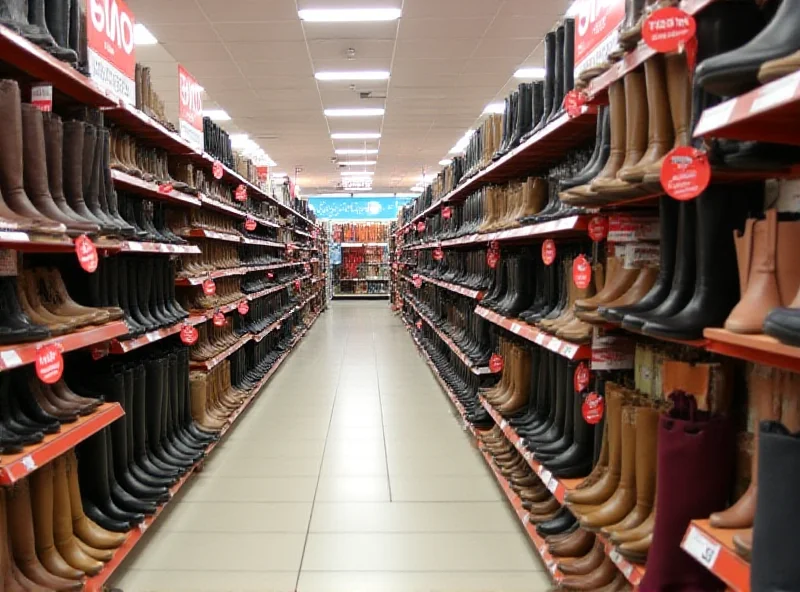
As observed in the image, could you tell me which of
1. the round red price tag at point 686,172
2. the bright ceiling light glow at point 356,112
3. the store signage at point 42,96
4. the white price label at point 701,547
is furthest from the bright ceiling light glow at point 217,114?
the white price label at point 701,547

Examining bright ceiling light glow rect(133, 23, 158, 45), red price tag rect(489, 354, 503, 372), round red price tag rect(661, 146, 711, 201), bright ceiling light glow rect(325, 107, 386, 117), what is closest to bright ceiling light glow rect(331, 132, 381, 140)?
bright ceiling light glow rect(325, 107, 386, 117)

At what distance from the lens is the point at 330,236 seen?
2062 centimetres

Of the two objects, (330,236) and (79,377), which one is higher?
(330,236)

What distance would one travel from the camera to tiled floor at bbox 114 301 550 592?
281cm

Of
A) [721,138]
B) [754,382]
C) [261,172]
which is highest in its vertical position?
[261,172]

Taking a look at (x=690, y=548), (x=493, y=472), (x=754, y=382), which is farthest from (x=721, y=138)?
(x=493, y=472)

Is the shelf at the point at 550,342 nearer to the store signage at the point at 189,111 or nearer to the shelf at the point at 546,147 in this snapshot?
the shelf at the point at 546,147

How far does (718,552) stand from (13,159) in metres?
2.39

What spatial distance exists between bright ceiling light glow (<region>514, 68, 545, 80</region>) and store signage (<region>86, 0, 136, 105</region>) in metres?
6.21

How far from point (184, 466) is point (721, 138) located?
3189 mm

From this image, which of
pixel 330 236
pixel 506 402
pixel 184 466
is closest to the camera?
pixel 184 466

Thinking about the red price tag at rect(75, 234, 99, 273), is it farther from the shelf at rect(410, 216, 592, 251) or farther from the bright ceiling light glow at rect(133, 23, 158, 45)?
the bright ceiling light glow at rect(133, 23, 158, 45)

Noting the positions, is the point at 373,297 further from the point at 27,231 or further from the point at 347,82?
the point at 27,231

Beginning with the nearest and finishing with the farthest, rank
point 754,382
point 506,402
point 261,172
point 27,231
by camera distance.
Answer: point 754,382, point 27,231, point 506,402, point 261,172
